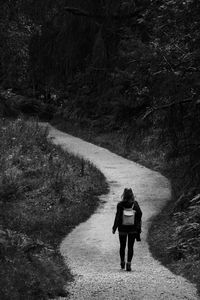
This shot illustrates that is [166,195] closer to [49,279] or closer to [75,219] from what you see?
[75,219]

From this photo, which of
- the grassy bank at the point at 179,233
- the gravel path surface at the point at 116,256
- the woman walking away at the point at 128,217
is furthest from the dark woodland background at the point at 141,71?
the woman walking away at the point at 128,217

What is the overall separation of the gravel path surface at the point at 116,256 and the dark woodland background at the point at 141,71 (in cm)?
55

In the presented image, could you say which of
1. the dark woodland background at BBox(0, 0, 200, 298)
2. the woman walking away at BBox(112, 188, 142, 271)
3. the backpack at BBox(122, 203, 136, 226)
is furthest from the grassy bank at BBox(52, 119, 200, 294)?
the backpack at BBox(122, 203, 136, 226)

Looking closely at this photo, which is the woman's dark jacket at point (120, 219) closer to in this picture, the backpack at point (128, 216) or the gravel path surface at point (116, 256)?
the backpack at point (128, 216)

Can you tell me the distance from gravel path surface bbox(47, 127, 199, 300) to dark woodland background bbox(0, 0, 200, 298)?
1.81 feet

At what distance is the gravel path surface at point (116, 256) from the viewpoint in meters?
10.1

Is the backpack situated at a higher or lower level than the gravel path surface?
higher

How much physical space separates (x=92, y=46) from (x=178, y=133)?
1958 centimetres

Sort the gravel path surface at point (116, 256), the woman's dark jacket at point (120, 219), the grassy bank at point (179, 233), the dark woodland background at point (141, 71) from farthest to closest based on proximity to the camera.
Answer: the dark woodland background at point (141, 71)
the grassy bank at point (179, 233)
the woman's dark jacket at point (120, 219)
the gravel path surface at point (116, 256)

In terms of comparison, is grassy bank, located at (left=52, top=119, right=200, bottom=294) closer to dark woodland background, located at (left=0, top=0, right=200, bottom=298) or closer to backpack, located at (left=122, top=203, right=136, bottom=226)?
dark woodland background, located at (left=0, top=0, right=200, bottom=298)

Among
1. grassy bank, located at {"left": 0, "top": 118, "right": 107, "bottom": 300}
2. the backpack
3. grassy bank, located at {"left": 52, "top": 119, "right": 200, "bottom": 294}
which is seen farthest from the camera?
grassy bank, located at {"left": 52, "top": 119, "right": 200, "bottom": 294}

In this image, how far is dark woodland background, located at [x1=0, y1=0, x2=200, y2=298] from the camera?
14.1 meters

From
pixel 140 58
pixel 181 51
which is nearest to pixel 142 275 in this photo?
pixel 181 51

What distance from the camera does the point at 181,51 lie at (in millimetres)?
15297
